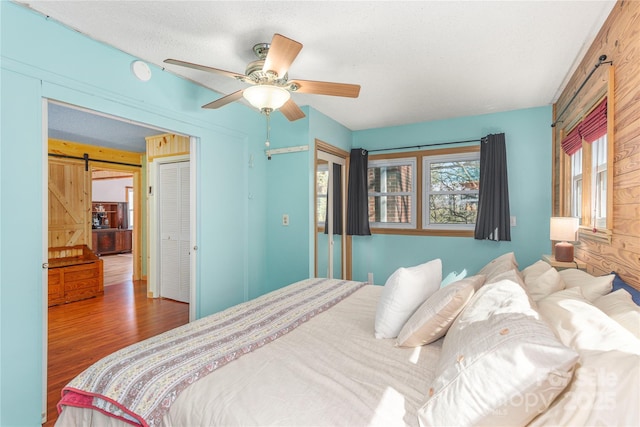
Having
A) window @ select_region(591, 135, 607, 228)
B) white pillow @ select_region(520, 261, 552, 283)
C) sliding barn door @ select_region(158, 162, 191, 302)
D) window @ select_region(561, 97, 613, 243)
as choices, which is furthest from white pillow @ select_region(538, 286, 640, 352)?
sliding barn door @ select_region(158, 162, 191, 302)

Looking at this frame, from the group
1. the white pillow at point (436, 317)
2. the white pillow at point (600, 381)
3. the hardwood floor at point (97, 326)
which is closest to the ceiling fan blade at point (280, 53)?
the white pillow at point (436, 317)

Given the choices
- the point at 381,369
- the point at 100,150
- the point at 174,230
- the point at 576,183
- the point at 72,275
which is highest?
the point at 100,150

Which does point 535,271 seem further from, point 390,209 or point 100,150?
point 100,150

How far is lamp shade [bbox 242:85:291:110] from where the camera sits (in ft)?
6.84

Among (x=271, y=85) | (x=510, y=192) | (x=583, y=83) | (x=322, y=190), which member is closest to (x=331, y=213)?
(x=322, y=190)

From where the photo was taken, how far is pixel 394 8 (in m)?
1.86

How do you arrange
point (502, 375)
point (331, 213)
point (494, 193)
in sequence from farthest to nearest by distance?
1. point (331, 213)
2. point (494, 193)
3. point (502, 375)

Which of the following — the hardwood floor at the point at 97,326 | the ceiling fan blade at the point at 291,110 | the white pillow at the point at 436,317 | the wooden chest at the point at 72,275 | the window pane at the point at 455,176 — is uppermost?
the ceiling fan blade at the point at 291,110

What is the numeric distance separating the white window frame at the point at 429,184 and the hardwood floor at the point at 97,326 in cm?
331

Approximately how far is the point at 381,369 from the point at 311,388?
0.33m

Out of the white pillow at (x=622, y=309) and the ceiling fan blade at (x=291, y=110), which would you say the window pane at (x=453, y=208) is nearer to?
the ceiling fan blade at (x=291, y=110)

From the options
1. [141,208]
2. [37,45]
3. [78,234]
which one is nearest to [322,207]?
[37,45]

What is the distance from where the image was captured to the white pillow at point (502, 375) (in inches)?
33.2

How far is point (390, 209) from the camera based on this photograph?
14.9 feet
